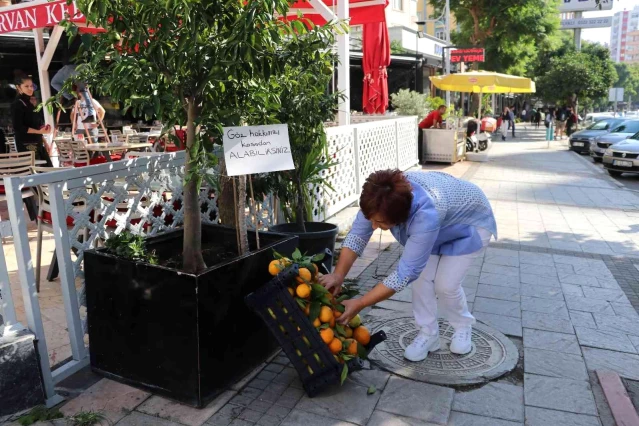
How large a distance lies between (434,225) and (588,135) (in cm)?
1977

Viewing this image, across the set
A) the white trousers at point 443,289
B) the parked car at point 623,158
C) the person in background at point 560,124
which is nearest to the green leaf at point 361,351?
the white trousers at point 443,289

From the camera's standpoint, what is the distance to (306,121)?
173 inches

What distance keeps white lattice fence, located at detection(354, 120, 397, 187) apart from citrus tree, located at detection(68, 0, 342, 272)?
16.0ft

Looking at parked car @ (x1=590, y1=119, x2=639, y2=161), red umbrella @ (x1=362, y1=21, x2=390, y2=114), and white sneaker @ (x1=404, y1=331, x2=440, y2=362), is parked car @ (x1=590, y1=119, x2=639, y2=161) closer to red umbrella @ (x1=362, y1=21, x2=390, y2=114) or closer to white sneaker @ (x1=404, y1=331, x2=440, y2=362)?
red umbrella @ (x1=362, y1=21, x2=390, y2=114)

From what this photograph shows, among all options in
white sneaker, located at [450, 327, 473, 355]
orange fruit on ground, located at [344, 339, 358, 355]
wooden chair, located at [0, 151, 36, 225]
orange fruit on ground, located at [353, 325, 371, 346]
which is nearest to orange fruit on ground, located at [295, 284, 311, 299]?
orange fruit on ground, located at [344, 339, 358, 355]

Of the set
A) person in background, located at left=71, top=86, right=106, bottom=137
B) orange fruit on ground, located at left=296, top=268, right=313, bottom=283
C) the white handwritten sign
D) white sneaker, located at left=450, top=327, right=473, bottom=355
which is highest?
person in background, located at left=71, top=86, right=106, bottom=137

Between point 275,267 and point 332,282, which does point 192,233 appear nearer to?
point 275,267

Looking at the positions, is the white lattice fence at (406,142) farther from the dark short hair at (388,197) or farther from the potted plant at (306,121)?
the dark short hair at (388,197)

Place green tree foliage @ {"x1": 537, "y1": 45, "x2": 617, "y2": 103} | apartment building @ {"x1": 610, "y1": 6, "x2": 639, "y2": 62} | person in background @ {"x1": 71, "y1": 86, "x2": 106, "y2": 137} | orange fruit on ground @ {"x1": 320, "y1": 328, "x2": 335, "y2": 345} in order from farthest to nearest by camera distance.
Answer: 1. apartment building @ {"x1": 610, "y1": 6, "x2": 639, "y2": 62}
2. green tree foliage @ {"x1": 537, "y1": 45, "x2": 617, "y2": 103}
3. person in background @ {"x1": 71, "y1": 86, "x2": 106, "y2": 137}
4. orange fruit on ground @ {"x1": 320, "y1": 328, "x2": 335, "y2": 345}

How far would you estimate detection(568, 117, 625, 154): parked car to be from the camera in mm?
19734

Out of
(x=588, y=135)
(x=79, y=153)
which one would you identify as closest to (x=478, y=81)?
(x=588, y=135)

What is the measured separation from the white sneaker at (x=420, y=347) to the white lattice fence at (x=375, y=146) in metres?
4.69

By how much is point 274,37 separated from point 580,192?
9.72 m

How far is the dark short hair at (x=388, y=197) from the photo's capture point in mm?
2783
